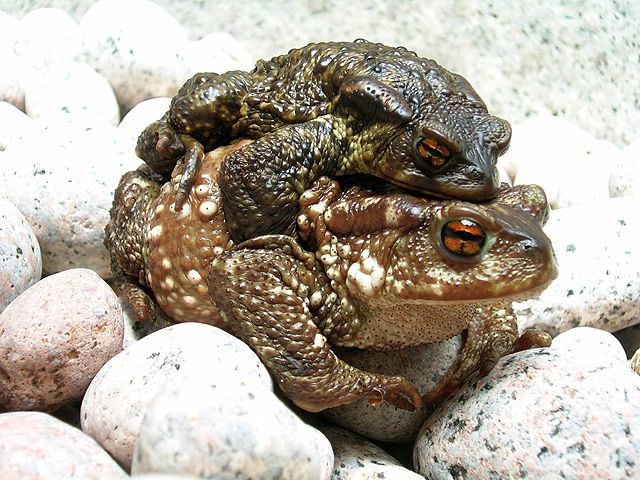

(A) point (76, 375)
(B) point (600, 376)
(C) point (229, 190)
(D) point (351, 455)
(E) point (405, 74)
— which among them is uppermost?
(E) point (405, 74)

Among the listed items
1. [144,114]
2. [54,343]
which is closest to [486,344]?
[54,343]

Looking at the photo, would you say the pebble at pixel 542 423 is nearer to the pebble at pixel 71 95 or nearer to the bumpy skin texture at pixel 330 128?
the bumpy skin texture at pixel 330 128

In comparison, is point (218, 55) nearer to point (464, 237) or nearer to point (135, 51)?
point (135, 51)

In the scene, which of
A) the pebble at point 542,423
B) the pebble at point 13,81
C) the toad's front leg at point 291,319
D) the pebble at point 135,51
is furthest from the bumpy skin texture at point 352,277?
the pebble at point 13,81

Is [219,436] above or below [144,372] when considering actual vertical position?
above

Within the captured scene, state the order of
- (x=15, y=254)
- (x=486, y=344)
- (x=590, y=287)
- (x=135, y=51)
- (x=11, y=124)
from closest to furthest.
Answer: (x=486, y=344) → (x=15, y=254) → (x=590, y=287) → (x=11, y=124) → (x=135, y=51)

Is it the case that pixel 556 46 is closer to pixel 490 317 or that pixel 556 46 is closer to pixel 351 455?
pixel 490 317

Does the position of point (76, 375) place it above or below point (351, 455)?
above

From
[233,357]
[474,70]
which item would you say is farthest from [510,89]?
[233,357]
